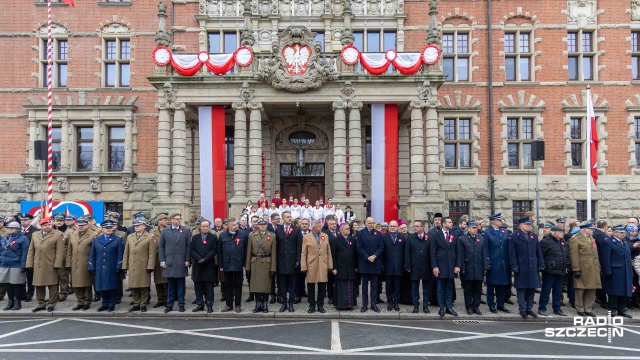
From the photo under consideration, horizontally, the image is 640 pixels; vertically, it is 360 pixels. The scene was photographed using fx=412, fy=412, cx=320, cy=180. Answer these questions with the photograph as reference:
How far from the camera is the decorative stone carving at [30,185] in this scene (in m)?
19.6

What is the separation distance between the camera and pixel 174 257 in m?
9.64

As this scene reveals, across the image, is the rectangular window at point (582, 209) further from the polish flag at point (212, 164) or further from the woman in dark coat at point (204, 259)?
the woman in dark coat at point (204, 259)

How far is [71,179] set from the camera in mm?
19656

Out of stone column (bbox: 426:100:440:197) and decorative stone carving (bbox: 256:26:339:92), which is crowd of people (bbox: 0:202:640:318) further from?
decorative stone carving (bbox: 256:26:339:92)

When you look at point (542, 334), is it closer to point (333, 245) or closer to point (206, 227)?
point (333, 245)

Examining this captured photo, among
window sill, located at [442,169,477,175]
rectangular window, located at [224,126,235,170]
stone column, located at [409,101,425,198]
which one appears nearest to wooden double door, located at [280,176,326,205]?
rectangular window, located at [224,126,235,170]

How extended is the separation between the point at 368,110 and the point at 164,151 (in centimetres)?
892

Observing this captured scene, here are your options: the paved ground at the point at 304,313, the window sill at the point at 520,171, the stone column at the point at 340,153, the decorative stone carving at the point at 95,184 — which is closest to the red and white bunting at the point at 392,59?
the stone column at the point at 340,153

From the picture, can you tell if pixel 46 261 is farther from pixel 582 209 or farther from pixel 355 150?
pixel 582 209

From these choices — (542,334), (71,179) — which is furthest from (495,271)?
(71,179)

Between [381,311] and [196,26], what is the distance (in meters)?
16.6

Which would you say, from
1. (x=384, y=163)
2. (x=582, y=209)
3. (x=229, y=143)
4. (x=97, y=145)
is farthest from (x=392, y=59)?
(x=97, y=145)

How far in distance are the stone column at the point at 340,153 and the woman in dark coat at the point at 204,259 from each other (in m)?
7.38

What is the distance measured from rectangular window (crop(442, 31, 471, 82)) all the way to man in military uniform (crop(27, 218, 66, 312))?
1730 centimetres
